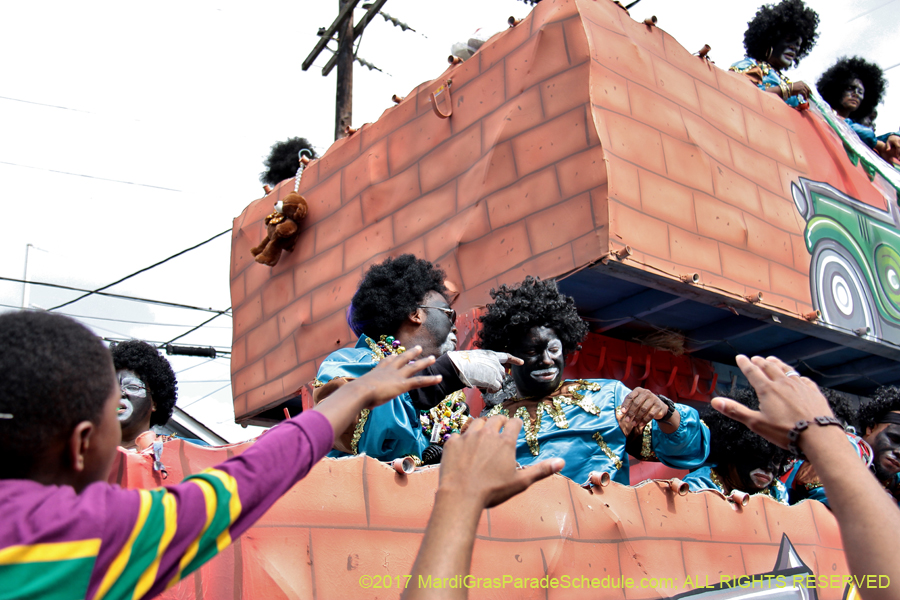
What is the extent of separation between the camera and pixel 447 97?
522cm

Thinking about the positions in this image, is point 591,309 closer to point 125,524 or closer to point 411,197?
point 411,197

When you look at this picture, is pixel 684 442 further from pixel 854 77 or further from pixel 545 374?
pixel 854 77

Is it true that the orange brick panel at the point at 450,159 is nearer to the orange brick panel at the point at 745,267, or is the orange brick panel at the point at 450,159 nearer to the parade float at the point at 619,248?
the parade float at the point at 619,248

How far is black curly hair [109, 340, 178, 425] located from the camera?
12.5ft

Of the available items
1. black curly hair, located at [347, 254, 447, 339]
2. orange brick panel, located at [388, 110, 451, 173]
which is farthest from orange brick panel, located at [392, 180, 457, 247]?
black curly hair, located at [347, 254, 447, 339]

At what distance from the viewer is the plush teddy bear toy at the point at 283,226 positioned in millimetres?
6105

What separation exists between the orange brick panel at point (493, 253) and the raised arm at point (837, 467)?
2892 millimetres

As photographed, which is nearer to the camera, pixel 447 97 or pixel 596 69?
pixel 596 69

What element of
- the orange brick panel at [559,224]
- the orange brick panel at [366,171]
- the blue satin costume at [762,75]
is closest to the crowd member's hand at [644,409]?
the orange brick panel at [559,224]

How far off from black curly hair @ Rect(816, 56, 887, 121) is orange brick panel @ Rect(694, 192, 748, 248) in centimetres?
440

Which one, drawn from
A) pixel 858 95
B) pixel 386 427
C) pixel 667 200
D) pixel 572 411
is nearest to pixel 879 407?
pixel 667 200

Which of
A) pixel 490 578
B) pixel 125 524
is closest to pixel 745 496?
pixel 490 578

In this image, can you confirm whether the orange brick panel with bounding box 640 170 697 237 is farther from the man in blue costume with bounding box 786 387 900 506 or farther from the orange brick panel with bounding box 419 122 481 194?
the man in blue costume with bounding box 786 387 900 506

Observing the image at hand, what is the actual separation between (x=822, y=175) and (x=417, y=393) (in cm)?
409
